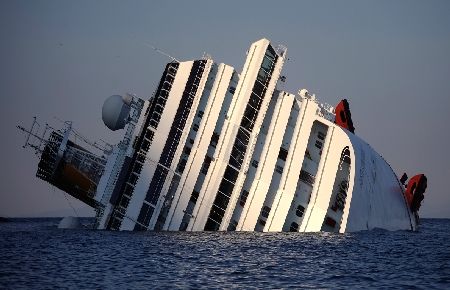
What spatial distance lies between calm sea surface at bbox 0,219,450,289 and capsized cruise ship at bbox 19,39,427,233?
1267 millimetres

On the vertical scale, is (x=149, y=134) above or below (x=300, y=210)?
above

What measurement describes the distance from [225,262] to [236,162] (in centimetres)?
1047

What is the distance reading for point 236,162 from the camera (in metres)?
32.8

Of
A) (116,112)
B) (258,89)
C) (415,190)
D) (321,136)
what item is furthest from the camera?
(415,190)

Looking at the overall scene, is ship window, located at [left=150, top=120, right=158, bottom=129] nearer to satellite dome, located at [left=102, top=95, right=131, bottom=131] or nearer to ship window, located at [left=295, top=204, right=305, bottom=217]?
satellite dome, located at [left=102, top=95, right=131, bottom=131]

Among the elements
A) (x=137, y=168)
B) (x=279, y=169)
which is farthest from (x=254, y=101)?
(x=137, y=168)

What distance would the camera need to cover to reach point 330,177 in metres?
30.6

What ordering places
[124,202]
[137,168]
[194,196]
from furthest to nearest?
[124,202] → [137,168] → [194,196]

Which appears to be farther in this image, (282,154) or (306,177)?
(282,154)

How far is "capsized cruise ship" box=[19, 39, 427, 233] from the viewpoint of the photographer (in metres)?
31.0

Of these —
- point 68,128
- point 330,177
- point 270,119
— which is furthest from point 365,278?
point 68,128

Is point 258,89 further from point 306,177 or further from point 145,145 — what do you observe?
point 145,145

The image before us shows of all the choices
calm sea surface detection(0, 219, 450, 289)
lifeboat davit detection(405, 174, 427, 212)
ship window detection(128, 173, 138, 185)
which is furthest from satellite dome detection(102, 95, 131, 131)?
lifeboat davit detection(405, 174, 427, 212)

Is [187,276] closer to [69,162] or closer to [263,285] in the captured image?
[263,285]
